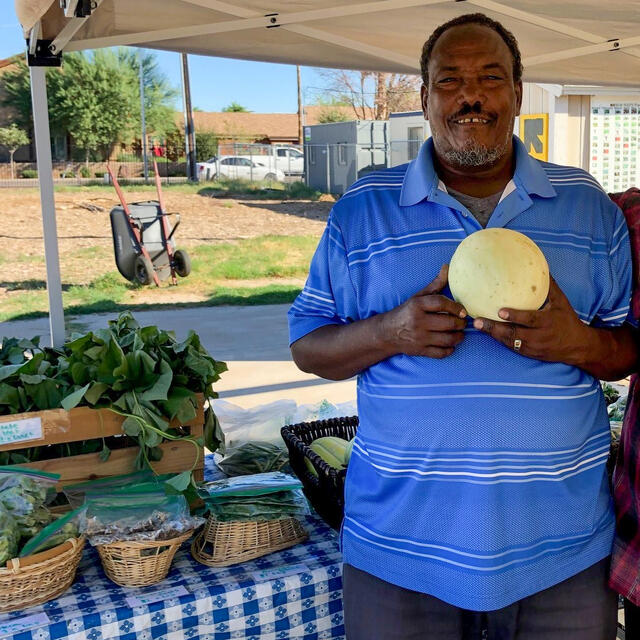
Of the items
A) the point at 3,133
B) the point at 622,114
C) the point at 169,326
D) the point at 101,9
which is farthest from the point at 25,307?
the point at 3,133

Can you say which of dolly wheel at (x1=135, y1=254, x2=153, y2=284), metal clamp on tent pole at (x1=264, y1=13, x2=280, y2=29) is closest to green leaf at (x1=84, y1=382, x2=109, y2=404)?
metal clamp on tent pole at (x1=264, y1=13, x2=280, y2=29)

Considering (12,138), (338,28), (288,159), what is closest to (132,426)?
(338,28)

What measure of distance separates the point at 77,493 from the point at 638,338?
1449mm

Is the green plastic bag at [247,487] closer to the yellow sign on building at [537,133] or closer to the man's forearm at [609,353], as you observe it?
the man's forearm at [609,353]

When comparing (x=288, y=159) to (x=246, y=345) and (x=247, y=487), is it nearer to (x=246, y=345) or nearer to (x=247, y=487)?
(x=246, y=345)

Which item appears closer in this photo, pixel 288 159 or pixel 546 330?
pixel 546 330

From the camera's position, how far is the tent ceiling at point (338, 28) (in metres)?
2.97

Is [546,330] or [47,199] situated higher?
[47,199]

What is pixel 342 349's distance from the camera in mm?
1696

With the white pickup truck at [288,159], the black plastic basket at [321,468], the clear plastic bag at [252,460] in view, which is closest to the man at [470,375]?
the black plastic basket at [321,468]

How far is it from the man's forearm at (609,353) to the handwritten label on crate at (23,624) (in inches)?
50.5

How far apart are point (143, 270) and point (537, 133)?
21.7 ft

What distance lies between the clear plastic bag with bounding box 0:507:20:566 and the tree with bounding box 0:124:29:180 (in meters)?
32.9

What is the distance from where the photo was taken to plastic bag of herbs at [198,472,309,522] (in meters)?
2.14
